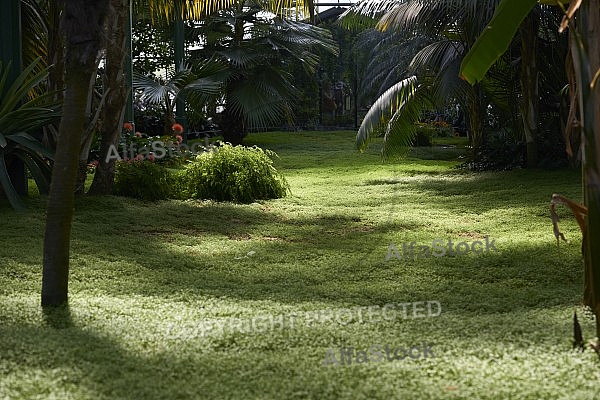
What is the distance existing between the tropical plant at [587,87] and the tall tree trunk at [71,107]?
6.71ft

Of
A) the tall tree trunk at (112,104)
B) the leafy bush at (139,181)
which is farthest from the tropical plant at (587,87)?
the leafy bush at (139,181)

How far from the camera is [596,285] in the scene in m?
3.72

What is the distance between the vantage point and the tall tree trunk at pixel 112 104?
8.88 m

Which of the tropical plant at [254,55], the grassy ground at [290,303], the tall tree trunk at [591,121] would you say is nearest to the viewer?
the grassy ground at [290,303]

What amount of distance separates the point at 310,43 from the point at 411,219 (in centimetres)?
1101

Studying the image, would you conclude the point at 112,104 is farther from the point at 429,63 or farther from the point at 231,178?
the point at 429,63

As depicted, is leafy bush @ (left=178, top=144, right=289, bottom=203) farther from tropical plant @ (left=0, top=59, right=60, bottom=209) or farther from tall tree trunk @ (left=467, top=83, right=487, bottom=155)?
tall tree trunk @ (left=467, top=83, right=487, bottom=155)

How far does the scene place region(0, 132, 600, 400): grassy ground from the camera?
324cm

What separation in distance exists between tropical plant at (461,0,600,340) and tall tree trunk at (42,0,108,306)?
6.71 feet

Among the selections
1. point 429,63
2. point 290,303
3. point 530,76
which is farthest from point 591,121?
point 429,63

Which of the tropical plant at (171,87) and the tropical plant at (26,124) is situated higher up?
the tropical plant at (171,87)

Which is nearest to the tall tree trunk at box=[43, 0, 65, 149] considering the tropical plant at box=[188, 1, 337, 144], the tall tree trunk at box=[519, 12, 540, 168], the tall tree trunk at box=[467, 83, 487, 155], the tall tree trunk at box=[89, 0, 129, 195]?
the tall tree trunk at box=[89, 0, 129, 195]

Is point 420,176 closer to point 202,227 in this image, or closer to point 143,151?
point 143,151

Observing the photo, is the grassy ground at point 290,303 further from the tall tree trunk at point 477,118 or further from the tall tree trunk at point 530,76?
the tall tree trunk at point 477,118
